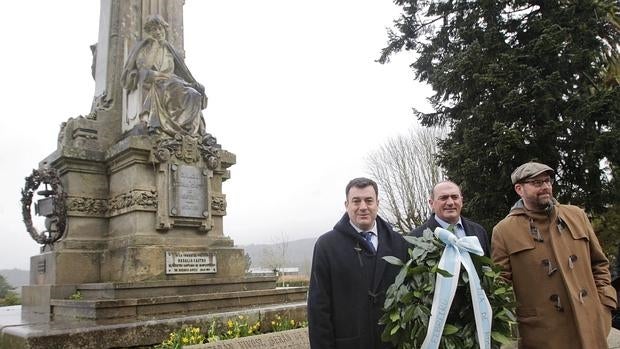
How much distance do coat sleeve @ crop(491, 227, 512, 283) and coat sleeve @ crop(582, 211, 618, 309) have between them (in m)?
0.56

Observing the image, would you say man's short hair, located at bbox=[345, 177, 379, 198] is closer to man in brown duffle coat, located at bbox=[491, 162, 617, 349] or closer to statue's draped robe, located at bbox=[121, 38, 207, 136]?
man in brown duffle coat, located at bbox=[491, 162, 617, 349]

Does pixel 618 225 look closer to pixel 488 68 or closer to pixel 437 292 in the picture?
pixel 488 68

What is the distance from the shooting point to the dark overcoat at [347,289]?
9.27ft

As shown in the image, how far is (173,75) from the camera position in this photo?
869 cm

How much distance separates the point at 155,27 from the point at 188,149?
2.33 m

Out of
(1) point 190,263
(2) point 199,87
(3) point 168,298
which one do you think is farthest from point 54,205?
(2) point 199,87

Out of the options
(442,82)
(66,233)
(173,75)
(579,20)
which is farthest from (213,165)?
(579,20)

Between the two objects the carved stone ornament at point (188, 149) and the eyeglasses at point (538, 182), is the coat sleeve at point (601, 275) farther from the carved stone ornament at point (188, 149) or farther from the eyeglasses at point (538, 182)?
the carved stone ornament at point (188, 149)

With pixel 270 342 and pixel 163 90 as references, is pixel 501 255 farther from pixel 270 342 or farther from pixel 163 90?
pixel 163 90

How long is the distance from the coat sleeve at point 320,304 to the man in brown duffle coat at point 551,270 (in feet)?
4.29

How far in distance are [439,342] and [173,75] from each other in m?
7.26

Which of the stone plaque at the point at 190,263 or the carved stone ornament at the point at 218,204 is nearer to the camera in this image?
the stone plaque at the point at 190,263

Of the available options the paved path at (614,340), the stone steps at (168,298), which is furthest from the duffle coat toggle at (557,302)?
the stone steps at (168,298)

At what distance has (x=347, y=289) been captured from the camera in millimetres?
2920
